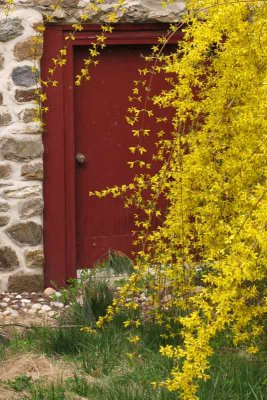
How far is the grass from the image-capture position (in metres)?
3.91

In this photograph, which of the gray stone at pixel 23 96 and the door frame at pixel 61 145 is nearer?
the gray stone at pixel 23 96

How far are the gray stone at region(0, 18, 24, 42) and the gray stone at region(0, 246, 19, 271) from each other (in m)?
1.58

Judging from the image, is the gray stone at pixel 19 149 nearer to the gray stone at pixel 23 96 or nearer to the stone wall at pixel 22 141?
the stone wall at pixel 22 141

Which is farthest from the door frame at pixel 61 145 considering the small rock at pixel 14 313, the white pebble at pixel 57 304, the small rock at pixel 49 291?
the small rock at pixel 14 313

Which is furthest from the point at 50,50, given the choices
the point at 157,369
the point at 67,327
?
the point at 157,369

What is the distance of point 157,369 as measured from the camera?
429 cm

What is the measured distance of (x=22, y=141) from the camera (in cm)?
640

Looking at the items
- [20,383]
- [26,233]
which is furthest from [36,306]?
[20,383]

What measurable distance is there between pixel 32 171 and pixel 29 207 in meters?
0.27

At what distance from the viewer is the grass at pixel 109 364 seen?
391 centimetres

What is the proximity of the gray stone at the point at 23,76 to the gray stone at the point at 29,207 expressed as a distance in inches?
34.4

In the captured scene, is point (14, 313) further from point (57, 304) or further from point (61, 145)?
point (61, 145)

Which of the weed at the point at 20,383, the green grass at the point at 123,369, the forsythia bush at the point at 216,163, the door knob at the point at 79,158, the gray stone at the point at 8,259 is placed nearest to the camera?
the green grass at the point at 123,369

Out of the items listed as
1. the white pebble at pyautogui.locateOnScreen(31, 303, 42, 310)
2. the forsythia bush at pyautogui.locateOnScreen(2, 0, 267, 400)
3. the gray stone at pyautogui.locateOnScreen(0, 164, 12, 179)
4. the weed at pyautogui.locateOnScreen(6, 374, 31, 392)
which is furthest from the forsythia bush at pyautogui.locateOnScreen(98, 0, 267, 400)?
the gray stone at pyautogui.locateOnScreen(0, 164, 12, 179)
